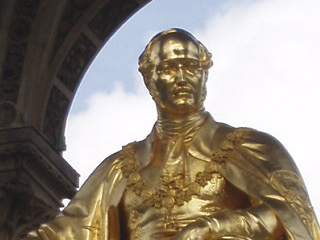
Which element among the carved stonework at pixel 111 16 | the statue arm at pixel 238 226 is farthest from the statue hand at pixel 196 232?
the carved stonework at pixel 111 16

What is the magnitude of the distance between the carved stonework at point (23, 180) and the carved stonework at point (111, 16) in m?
0.90

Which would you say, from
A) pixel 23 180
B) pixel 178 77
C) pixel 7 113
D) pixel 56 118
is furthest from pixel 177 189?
pixel 56 118

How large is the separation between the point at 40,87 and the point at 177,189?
301cm

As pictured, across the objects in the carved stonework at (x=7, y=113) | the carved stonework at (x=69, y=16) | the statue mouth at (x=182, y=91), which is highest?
A: the carved stonework at (x=69, y=16)

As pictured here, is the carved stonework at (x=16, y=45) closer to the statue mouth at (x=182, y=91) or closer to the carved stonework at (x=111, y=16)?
the carved stonework at (x=111, y=16)

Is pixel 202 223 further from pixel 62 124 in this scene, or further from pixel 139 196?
pixel 62 124

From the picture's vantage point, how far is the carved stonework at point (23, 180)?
8414mm

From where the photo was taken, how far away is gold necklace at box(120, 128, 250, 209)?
234 inches

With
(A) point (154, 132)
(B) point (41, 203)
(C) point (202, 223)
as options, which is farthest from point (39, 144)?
(C) point (202, 223)

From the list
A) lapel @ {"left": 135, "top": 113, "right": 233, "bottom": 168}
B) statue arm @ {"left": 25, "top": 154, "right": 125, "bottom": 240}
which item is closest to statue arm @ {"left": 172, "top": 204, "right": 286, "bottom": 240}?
lapel @ {"left": 135, "top": 113, "right": 233, "bottom": 168}

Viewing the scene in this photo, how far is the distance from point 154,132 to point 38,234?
0.60m

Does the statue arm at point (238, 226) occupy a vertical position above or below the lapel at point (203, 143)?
below

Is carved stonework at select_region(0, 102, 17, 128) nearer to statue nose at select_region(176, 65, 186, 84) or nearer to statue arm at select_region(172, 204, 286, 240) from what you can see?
statue nose at select_region(176, 65, 186, 84)

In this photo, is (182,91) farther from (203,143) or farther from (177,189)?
(177,189)
